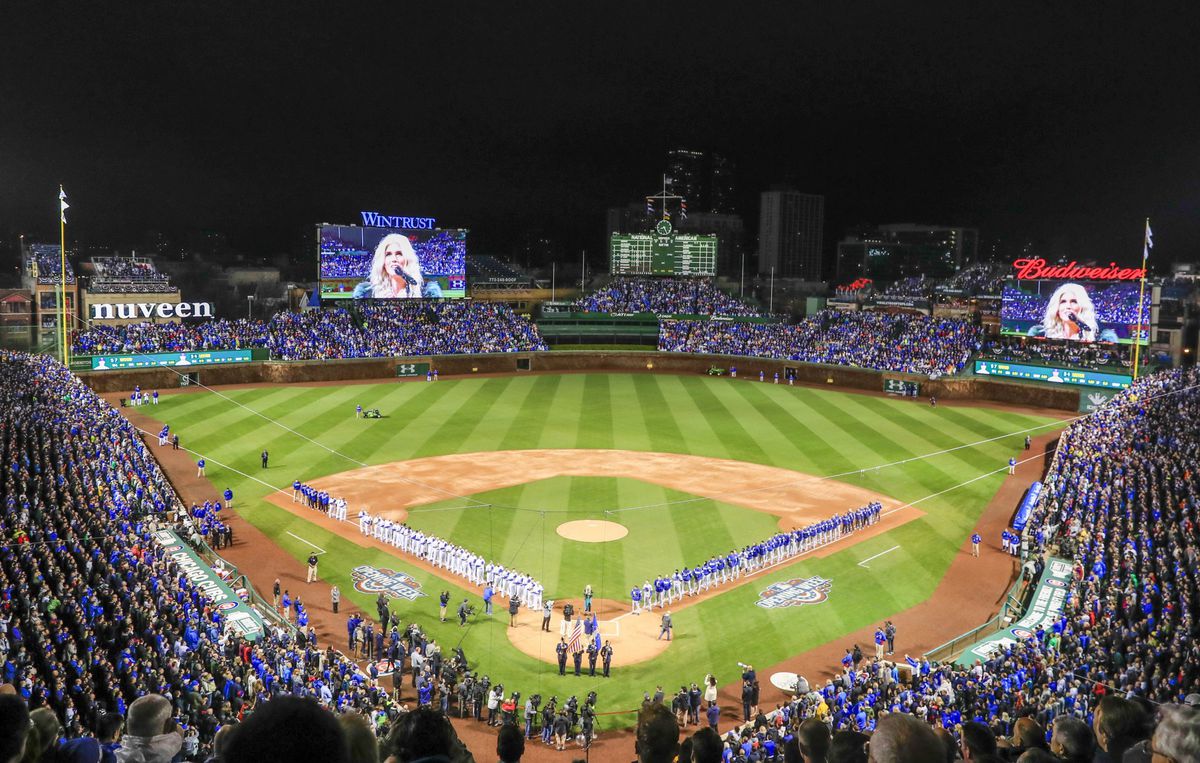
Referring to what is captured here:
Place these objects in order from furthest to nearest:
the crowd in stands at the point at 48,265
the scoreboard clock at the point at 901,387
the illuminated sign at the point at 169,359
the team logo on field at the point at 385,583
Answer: the crowd in stands at the point at 48,265
the scoreboard clock at the point at 901,387
the illuminated sign at the point at 169,359
the team logo on field at the point at 385,583

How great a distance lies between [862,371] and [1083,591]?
45.3 m

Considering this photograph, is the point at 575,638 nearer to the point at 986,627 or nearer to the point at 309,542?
the point at 986,627

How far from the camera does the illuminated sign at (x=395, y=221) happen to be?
71.3 meters

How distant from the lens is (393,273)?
2886 inches

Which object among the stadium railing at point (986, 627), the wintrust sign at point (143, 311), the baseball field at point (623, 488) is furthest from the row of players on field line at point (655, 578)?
the wintrust sign at point (143, 311)

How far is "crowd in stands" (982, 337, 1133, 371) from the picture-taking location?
192 ft

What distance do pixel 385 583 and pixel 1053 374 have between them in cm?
4971

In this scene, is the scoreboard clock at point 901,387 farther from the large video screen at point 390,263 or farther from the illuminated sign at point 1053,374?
the large video screen at point 390,263

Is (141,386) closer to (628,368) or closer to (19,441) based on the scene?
(19,441)

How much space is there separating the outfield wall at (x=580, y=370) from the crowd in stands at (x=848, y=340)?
1.09 metres

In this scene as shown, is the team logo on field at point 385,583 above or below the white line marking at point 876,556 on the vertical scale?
below

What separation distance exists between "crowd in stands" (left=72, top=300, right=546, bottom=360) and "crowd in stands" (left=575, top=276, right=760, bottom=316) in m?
8.36

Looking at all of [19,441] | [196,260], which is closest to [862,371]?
[19,441]

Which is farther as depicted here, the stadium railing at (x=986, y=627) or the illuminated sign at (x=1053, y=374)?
the illuminated sign at (x=1053, y=374)
